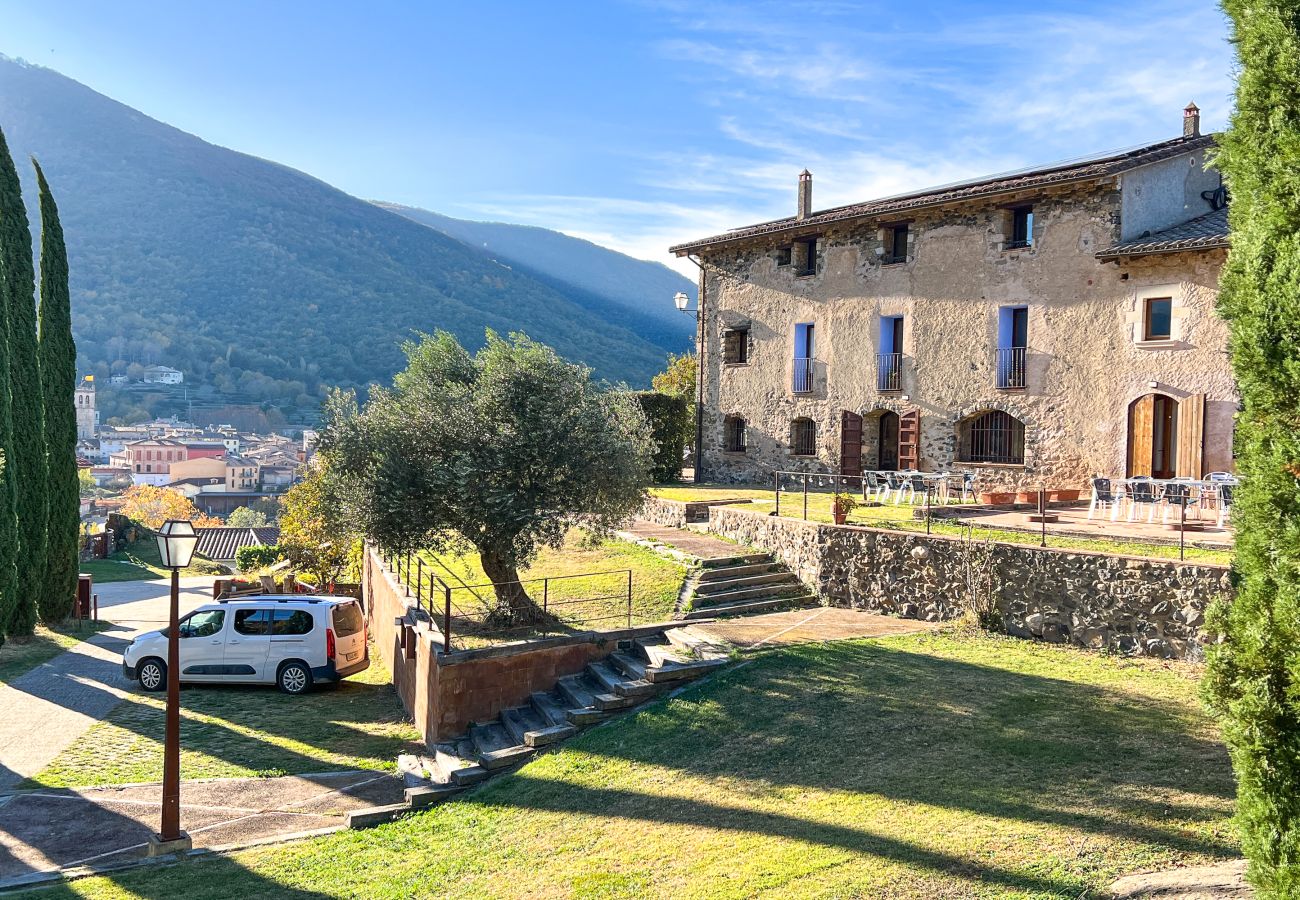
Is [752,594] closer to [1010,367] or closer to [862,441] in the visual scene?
[1010,367]

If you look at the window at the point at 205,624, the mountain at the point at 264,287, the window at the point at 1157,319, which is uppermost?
the mountain at the point at 264,287

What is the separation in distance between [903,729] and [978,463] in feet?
50.0

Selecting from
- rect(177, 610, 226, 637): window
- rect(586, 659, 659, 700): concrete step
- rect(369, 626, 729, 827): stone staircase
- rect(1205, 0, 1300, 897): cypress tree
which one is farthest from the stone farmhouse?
rect(177, 610, 226, 637): window

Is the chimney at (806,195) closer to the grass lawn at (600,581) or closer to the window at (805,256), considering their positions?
the window at (805,256)

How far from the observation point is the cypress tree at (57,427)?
2150 cm

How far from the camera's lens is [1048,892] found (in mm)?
5738

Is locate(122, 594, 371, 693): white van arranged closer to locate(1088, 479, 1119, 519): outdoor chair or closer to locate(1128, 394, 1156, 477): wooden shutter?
locate(1088, 479, 1119, 519): outdoor chair

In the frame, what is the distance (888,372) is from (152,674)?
19117mm

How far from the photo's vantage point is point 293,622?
15.6 m

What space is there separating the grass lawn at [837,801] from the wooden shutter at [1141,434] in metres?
9.98

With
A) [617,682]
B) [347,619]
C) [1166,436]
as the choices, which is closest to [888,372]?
[1166,436]

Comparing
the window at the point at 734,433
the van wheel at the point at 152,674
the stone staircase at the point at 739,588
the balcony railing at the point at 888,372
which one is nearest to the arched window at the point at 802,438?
the window at the point at 734,433

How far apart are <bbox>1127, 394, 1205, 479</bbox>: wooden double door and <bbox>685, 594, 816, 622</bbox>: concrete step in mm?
9499

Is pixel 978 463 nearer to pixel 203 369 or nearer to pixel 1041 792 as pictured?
pixel 1041 792
